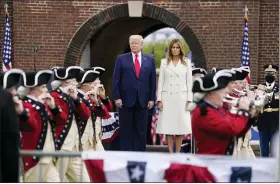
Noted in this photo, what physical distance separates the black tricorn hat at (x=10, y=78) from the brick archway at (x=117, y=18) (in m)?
13.7

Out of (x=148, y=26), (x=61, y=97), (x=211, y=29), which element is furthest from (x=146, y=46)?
(x=61, y=97)

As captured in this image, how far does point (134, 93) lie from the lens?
14.6 meters

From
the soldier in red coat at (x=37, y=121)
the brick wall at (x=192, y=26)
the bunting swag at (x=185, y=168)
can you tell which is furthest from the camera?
the brick wall at (x=192, y=26)

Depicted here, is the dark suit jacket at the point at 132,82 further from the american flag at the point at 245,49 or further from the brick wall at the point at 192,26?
the brick wall at the point at 192,26

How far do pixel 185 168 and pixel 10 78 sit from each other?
2.36 m

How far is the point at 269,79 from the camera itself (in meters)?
18.3

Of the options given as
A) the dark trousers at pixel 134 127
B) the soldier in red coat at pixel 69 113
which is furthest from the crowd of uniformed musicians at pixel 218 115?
the dark trousers at pixel 134 127

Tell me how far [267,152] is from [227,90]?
713 centimetres

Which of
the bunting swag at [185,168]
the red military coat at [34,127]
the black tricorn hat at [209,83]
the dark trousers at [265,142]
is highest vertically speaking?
the black tricorn hat at [209,83]

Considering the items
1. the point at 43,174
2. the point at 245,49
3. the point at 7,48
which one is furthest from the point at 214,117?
the point at 7,48

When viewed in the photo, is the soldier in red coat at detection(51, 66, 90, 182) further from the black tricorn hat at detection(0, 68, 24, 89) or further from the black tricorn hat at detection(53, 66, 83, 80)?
the black tricorn hat at detection(0, 68, 24, 89)

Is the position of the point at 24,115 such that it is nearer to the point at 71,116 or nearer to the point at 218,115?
the point at 218,115

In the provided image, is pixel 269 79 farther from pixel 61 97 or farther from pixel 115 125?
pixel 61 97

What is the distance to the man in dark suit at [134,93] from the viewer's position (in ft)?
47.6
